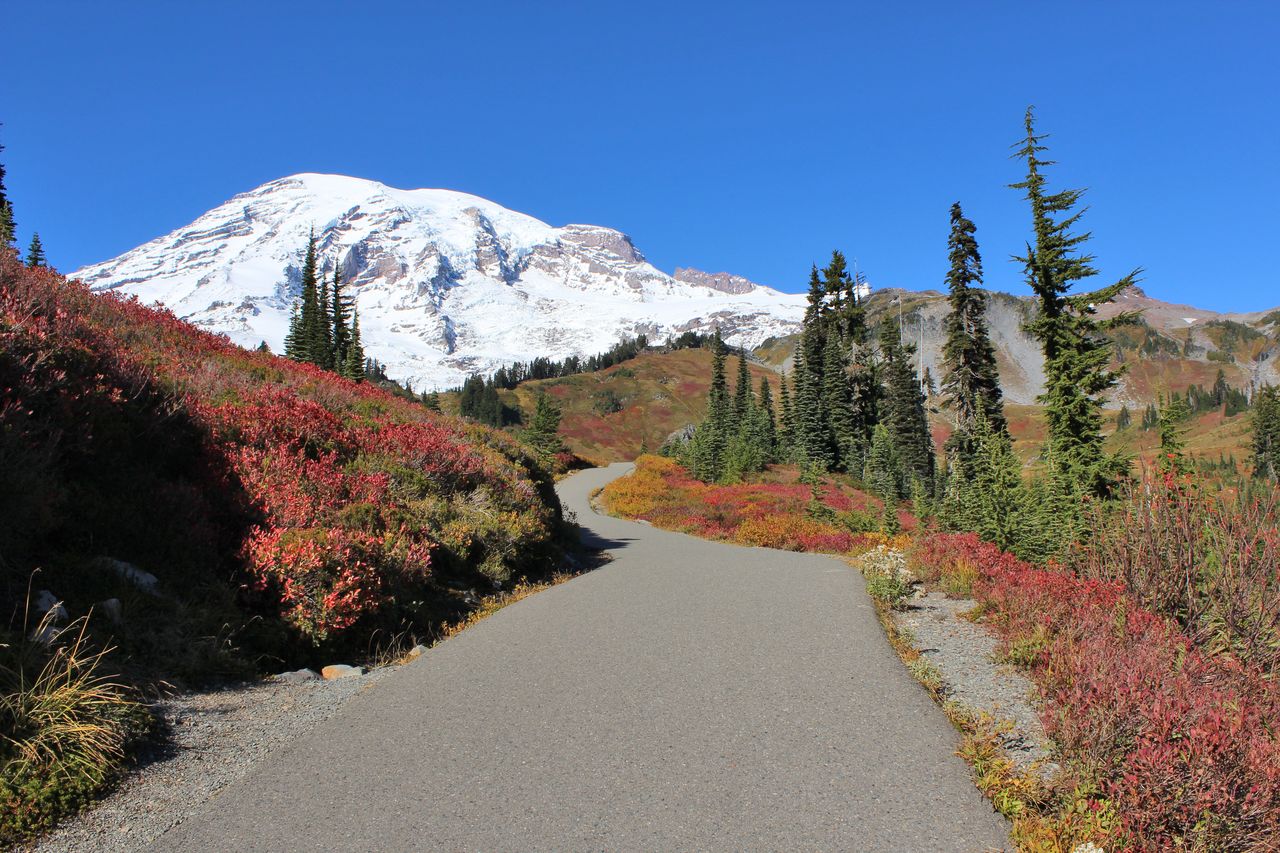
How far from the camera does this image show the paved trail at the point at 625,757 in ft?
13.0

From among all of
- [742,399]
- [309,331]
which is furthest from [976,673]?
[742,399]

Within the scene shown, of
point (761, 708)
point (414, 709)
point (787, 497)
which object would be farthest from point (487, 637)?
point (787, 497)

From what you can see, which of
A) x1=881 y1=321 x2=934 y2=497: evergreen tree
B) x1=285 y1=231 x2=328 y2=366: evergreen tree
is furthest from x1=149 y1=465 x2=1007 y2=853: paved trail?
x1=285 y1=231 x2=328 y2=366: evergreen tree

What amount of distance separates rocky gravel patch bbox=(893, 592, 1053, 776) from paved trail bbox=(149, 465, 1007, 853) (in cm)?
45

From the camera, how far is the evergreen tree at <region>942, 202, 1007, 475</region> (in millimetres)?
36625

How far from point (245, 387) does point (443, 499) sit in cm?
342

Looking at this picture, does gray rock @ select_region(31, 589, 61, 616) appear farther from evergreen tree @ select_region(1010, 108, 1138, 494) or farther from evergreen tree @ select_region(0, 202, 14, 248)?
evergreen tree @ select_region(1010, 108, 1138, 494)

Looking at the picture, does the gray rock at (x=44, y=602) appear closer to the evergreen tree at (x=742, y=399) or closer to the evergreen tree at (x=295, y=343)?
the evergreen tree at (x=295, y=343)

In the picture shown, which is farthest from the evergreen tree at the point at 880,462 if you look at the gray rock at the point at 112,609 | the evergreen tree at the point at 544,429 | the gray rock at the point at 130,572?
the gray rock at the point at 112,609

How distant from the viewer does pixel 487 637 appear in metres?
8.40

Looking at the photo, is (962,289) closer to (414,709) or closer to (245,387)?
(245,387)

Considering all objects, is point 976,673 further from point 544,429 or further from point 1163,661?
point 544,429

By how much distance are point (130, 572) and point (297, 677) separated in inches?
68.9

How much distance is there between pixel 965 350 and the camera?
3650cm
